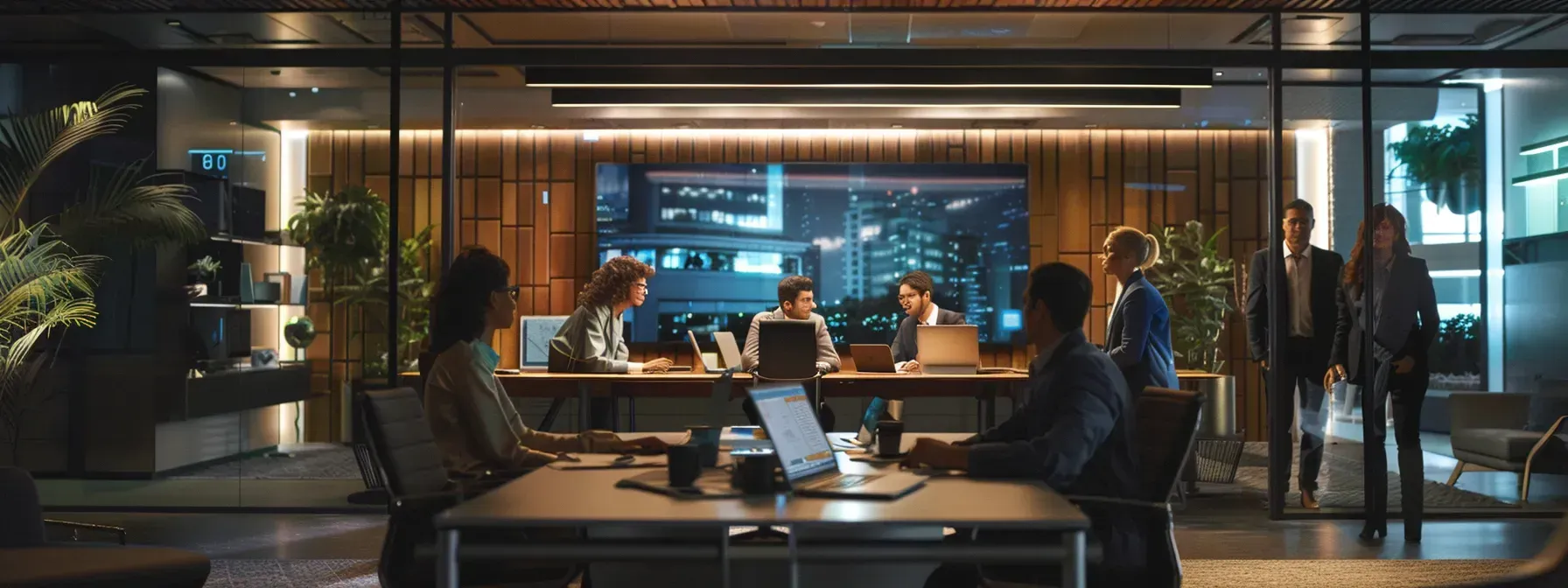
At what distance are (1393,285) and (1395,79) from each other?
3.60 ft

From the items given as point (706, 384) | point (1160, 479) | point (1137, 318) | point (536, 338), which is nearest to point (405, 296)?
point (706, 384)

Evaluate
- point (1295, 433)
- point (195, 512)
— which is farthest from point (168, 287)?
point (1295, 433)

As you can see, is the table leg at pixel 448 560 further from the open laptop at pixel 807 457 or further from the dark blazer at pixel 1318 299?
the dark blazer at pixel 1318 299

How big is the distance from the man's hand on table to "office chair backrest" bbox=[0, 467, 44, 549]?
2.73 meters

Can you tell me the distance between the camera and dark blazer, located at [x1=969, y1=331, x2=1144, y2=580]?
3.05 metres

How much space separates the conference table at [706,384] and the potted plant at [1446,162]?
2.32 meters

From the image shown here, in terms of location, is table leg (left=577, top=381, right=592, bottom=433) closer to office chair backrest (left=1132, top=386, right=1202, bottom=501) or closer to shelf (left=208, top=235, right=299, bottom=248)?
shelf (left=208, top=235, right=299, bottom=248)

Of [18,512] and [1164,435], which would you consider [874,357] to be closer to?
[1164,435]

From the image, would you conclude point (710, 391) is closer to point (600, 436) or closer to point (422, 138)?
point (422, 138)

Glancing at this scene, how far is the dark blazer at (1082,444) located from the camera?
3.05 m

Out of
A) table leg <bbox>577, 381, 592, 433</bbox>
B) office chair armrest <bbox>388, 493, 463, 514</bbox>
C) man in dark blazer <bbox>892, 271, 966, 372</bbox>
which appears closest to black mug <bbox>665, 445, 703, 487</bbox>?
office chair armrest <bbox>388, 493, 463, 514</bbox>

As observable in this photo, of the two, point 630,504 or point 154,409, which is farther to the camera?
point 154,409

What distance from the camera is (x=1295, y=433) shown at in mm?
6742

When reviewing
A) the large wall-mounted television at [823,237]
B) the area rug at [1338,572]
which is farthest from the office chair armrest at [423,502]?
the large wall-mounted television at [823,237]
